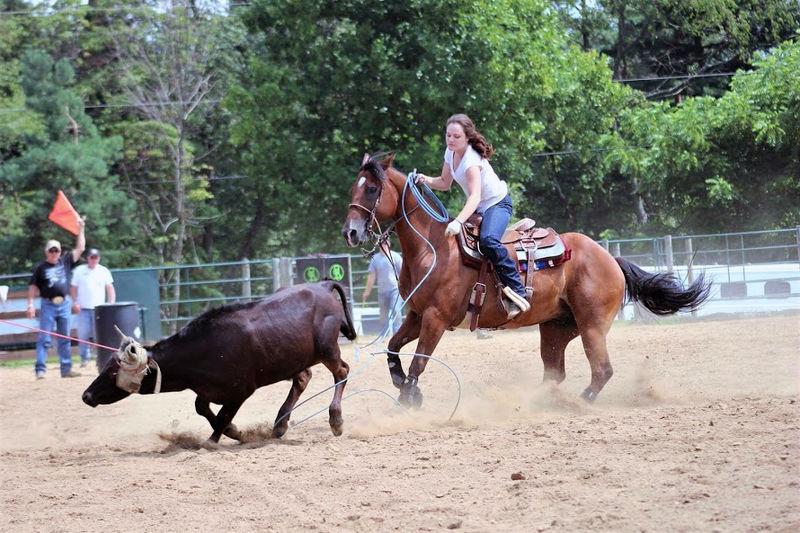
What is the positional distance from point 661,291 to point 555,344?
116 cm

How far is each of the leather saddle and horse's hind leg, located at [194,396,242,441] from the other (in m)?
2.10

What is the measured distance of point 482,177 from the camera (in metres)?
8.38

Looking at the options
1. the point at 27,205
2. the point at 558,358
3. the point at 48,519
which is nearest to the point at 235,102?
the point at 27,205

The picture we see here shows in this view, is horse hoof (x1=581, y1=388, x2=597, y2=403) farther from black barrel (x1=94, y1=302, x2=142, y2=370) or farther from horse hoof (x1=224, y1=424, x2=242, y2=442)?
black barrel (x1=94, y1=302, x2=142, y2=370)

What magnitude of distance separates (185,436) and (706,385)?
4834 millimetres

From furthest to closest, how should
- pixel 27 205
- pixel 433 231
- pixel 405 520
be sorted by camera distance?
pixel 27 205 → pixel 433 231 → pixel 405 520

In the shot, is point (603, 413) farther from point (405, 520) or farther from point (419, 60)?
point (419, 60)

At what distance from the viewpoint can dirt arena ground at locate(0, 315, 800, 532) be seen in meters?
5.07

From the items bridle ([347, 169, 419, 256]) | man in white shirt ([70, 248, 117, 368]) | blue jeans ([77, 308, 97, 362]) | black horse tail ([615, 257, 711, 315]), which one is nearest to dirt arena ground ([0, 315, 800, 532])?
black horse tail ([615, 257, 711, 315])

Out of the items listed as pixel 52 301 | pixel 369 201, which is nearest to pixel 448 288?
pixel 369 201

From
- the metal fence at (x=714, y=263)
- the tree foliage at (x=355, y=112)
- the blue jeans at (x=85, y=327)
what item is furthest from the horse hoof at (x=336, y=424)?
the tree foliage at (x=355, y=112)

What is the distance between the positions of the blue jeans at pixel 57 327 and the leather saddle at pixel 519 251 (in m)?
7.96

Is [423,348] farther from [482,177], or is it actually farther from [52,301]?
[52,301]

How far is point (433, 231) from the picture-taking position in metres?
8.37
